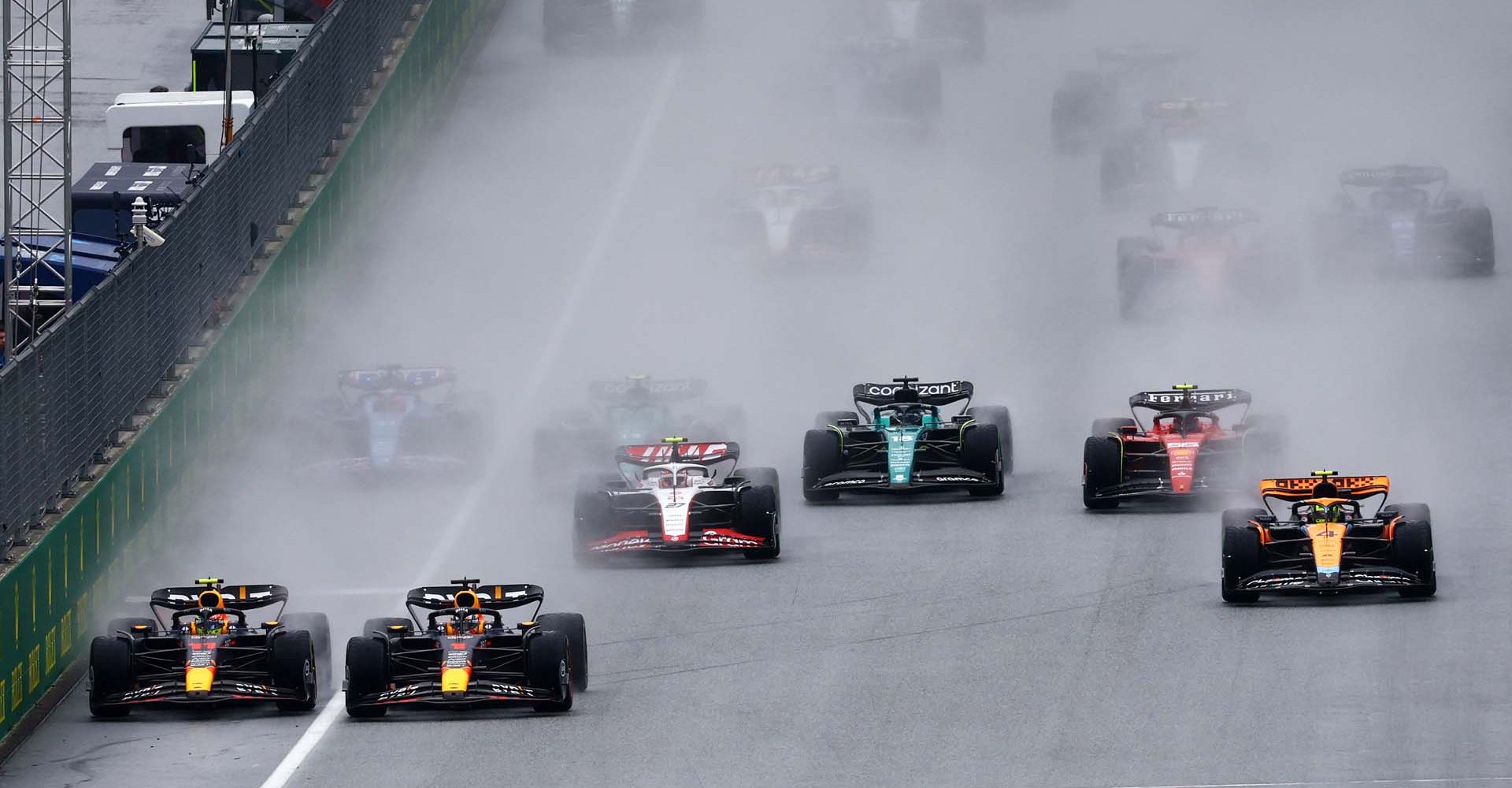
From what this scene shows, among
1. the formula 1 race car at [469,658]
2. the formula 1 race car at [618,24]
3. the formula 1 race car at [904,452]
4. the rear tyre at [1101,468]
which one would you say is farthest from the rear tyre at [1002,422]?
the formula 1 race car at [618,24]

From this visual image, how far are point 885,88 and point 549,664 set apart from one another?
3208 cm

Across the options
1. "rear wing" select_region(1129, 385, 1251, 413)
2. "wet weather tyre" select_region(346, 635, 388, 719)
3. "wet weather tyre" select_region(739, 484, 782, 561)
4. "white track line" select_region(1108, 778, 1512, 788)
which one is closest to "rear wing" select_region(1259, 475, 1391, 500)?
"rear wing" select_region(1129, 385, 1251, 413)

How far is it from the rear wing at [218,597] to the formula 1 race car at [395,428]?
9.14 metres

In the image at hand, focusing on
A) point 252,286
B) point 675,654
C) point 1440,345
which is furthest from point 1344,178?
point 675,654

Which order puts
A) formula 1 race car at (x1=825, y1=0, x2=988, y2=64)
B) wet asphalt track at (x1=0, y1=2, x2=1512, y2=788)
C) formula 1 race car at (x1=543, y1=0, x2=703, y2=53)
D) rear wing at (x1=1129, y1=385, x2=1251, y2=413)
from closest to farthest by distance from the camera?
wet asphalt track at (x1=0, y1=2, x2=1512, y2=788), rear wing at (x1=1129, y1=385, x2=1251, y2=413), formula 1 race car at (x1=543, y1=0, x2=703, y2=53), formula 1 race car at (x1=825, y1=0, x2=988, y2=64)

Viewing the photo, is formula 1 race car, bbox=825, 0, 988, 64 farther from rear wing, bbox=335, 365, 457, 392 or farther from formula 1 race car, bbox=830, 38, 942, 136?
rear wing, bbox=335, 365, 457, 392

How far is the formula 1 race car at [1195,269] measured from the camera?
3978 centimetres

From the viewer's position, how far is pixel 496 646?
22.5 metres

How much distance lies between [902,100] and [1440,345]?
16960mm

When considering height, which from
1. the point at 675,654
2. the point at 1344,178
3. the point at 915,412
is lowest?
the point at 675,654

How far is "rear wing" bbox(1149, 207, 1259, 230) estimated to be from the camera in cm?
3950

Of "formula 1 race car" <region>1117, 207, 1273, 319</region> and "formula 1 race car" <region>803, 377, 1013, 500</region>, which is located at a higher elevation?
"formula 1 race car" <region>1117, 207, 1273, 319</region>

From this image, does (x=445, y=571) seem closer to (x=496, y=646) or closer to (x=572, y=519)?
(x=572, y=519)

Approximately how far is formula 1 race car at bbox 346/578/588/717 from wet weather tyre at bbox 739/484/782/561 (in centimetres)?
501
